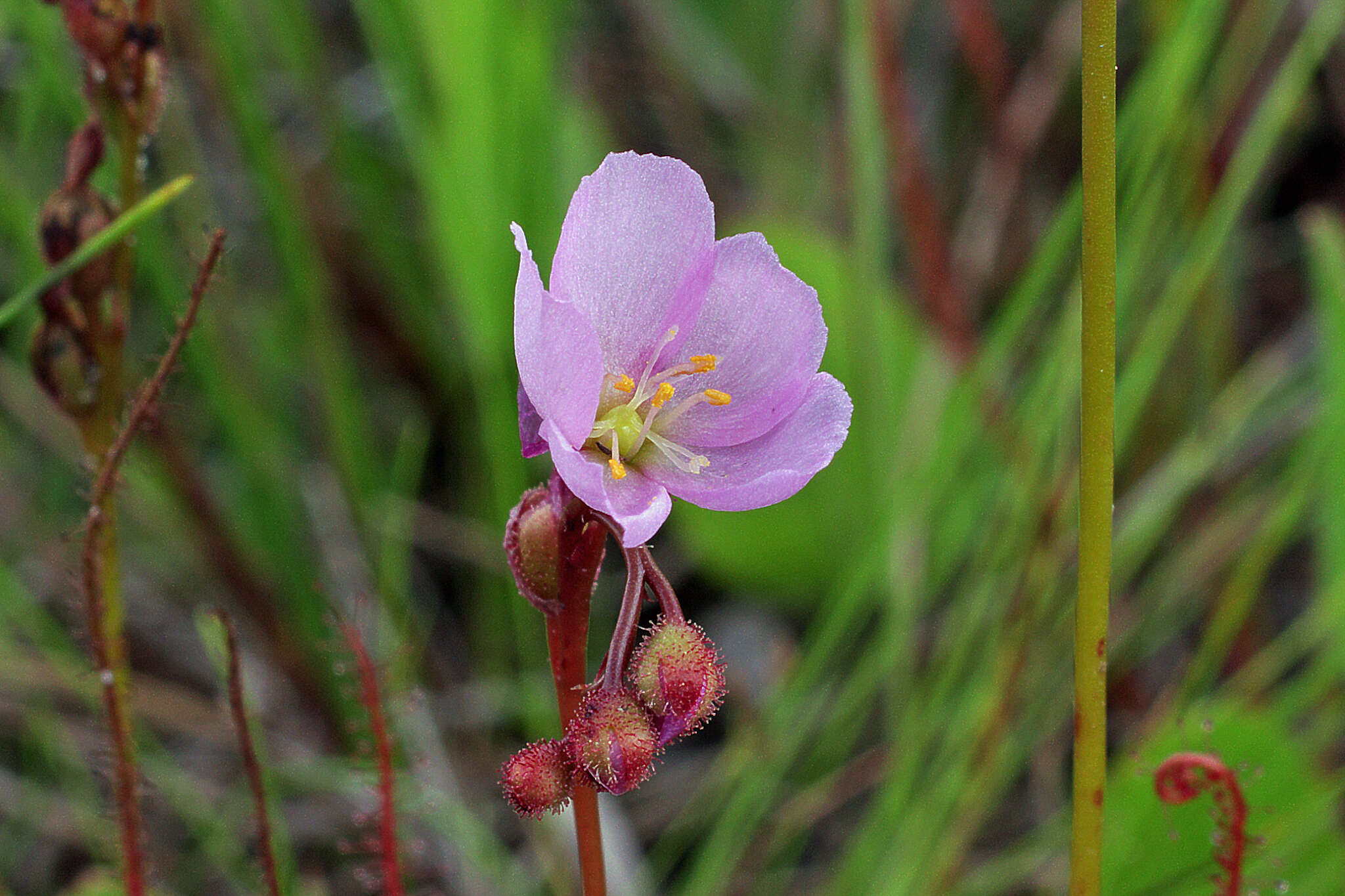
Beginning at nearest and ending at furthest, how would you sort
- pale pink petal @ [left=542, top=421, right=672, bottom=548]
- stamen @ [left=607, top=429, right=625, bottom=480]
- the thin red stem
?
pale pink petal @ [left=542, top=421, right=672, bottom=548] < stamen @ [left=607, top=429, right=625, bottom=480] < the thin red stem

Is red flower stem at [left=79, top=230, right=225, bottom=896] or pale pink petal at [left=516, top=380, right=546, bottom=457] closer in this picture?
pale pink petal at [left=516, top=380, right=546, bottom=457]

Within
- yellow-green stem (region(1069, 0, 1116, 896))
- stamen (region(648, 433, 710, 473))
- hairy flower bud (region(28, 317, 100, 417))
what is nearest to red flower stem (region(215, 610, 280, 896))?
hairy flower bud (region(28, 317, 100, 417))

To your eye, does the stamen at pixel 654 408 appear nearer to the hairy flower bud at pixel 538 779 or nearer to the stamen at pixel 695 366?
the stamen at pixel 695 366

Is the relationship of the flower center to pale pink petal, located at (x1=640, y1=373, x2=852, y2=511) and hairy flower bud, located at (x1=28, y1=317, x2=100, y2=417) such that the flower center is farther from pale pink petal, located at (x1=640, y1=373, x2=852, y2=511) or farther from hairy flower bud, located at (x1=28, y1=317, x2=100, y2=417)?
hairy flower bud, located at (x1=28, y1=317, x2=100, y2=417)

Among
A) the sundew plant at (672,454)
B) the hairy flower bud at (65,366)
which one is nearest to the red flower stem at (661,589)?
the sundew plant at (672,454)

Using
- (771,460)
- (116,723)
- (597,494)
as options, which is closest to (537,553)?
(597,494)

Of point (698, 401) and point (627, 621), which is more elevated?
point (698, 401)

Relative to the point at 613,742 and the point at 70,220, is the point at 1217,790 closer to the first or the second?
the point at 613,742

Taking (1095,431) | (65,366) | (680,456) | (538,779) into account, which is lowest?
(538,779)
